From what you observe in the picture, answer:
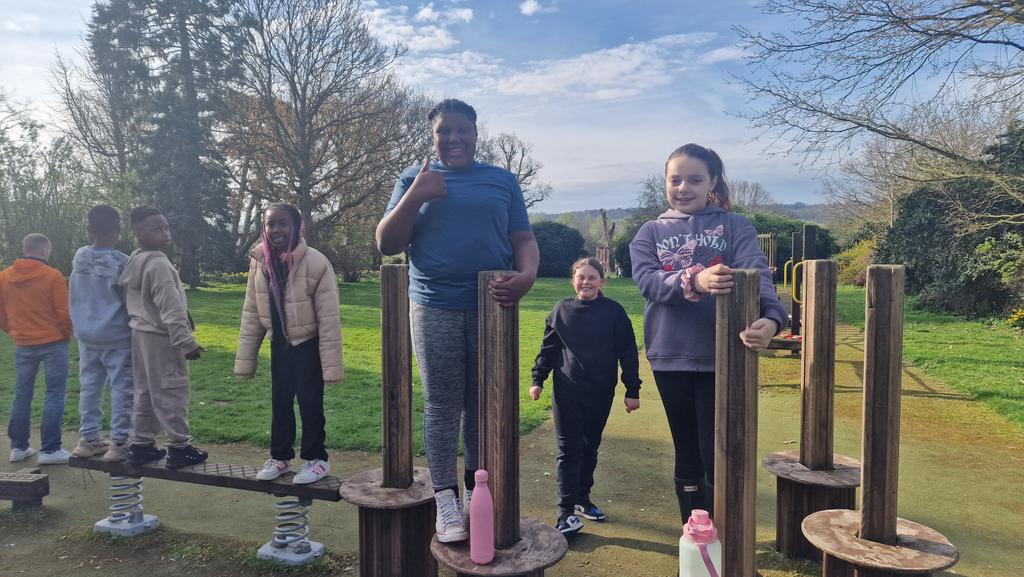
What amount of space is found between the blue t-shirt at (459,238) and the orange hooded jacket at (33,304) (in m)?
4.03

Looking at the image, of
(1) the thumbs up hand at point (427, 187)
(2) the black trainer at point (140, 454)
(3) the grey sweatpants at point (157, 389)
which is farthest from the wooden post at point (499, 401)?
(2) the black trainer at point (140, 454)

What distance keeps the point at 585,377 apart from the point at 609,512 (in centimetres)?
98

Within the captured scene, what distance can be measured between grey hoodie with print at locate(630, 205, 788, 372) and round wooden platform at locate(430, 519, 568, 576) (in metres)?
0.92

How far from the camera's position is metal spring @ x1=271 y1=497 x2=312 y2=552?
352 centimetres

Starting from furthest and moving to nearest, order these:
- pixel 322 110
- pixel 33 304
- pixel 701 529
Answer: pixel 322 110
pixel 33 304
pixel 701 529

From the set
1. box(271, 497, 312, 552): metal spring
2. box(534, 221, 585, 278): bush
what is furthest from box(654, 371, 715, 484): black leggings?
box(534, 221, 585, 278): bush

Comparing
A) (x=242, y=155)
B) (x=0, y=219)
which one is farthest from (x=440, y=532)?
(x=242, y=155)

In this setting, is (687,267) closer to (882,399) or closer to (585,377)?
(882,399)

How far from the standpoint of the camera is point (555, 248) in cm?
3678

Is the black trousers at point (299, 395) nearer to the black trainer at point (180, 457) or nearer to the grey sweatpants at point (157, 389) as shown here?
the black trainer at point (180, 457)

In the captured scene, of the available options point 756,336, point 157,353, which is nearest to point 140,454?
point 157,353

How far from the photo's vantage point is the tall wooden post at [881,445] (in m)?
2.53

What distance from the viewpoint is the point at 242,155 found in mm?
24453

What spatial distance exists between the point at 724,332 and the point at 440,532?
4.96 feet
